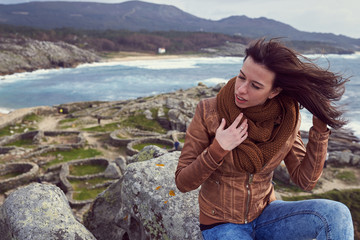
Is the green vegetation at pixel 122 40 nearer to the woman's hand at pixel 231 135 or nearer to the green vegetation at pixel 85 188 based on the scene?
the green vegetation at pixel 85 188

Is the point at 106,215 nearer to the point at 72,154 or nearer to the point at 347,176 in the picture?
the point at 72,154

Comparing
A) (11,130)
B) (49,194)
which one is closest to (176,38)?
(11,130)

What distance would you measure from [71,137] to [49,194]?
23.1 meters

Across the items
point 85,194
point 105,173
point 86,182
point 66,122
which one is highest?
point 105,173

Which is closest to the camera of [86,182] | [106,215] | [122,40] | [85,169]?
[106,215]

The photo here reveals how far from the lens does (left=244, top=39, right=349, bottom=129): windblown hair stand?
2.84 meters

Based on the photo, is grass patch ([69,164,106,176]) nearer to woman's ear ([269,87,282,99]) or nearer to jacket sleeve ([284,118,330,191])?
jacket sleeve ([284,118,330,191])

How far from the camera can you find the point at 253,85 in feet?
9.74

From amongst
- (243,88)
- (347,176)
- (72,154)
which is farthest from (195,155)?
(72,154)

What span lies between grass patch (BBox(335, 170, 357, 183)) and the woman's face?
65.7 ft

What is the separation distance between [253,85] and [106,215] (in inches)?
182

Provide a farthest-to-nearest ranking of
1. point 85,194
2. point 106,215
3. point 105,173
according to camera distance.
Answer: point 105,173, point 85,194, point 106,215

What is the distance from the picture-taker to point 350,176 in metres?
20.4

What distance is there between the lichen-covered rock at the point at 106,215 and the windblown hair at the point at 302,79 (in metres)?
4.24
